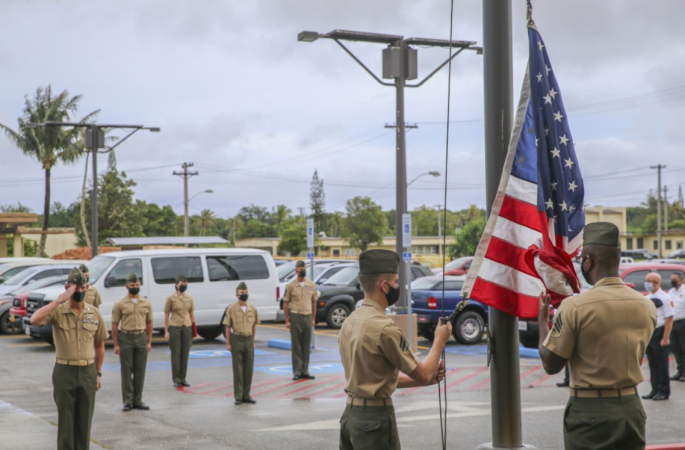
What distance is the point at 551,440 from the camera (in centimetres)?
947

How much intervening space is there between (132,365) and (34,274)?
13504 mm

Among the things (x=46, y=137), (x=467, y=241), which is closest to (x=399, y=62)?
(x=46, y=137)

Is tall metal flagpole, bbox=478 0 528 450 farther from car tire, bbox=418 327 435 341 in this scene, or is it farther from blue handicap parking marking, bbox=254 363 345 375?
car tire, bbox=418 327 435 341

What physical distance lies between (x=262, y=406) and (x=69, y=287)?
4598 mm

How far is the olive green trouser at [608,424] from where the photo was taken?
469 centimetres

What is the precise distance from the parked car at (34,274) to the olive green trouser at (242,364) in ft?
42.1

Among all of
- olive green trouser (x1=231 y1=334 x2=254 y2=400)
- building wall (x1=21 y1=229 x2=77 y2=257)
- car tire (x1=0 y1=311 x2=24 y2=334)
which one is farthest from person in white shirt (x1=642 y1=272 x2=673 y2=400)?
building wall (x1=21 y1=229 x2=77 y2=257)

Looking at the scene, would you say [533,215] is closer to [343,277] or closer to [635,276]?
[635,276]

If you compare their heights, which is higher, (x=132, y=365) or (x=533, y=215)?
(x=533, y=215)

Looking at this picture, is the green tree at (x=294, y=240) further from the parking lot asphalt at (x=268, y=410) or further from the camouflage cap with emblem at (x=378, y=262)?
the camouflage cap with emblem at (x=378, y=262)

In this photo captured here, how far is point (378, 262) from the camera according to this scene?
16.0ft

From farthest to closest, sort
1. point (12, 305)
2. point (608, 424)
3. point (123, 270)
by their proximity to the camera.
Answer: point (12, 305), point (123, 270), point (608, 424)

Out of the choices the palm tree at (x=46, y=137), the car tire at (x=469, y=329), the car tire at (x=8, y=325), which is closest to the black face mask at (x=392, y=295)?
the car tire at (x=469, y=329)

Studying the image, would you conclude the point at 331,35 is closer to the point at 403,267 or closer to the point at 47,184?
the point at 403,267
